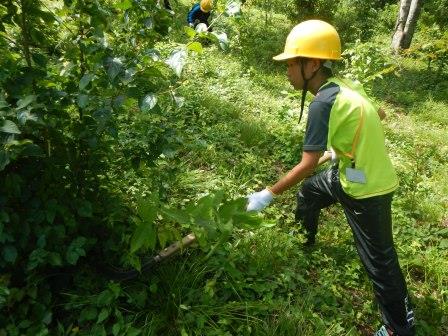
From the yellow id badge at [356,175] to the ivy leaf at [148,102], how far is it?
1.38 metres

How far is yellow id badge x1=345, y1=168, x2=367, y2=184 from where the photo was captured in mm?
2494

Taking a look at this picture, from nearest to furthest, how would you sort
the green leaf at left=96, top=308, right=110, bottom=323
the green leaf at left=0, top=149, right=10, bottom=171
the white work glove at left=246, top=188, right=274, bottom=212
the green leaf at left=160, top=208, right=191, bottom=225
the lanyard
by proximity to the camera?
the green leaf at left=0, top=149, right=10, bottom=171 → the green leaf at left=160, top=208, right=191, bottom=225 → the green leaf at left=96, top=308, right=110, bottom=323 → the lanyard → the white work glove at left=246, top=188, right=274, bottom=212

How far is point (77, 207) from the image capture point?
7.09 feet

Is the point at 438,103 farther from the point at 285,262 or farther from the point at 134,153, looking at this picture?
the point at 134,153

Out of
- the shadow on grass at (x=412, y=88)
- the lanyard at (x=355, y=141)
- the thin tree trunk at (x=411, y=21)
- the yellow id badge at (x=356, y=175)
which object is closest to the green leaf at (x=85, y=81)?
the lanyard at (x=355, y=141)

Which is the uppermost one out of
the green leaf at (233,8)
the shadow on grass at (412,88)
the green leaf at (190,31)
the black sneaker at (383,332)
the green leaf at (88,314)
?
the green leaf at (233,8)

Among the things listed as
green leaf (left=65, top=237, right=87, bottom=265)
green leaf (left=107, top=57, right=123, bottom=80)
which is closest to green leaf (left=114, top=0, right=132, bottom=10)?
green leaf (left=107, top=57, right=123, bottom=80)

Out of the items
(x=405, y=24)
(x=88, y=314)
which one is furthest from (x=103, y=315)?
(x=405, y=24)

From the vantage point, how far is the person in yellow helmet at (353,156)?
2398 mm

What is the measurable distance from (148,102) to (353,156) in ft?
4.49

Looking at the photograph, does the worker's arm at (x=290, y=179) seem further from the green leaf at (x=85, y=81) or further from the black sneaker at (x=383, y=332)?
the green leaf at (x=85, y=81)

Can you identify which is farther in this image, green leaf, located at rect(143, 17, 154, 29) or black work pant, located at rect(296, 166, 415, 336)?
black work pant, located at rect(296, 166, 415, 336)

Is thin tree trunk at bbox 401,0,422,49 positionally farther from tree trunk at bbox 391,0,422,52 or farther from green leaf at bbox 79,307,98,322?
green leaf at bbox 79,307,98,322

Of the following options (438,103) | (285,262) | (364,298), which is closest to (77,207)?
(285,262)
